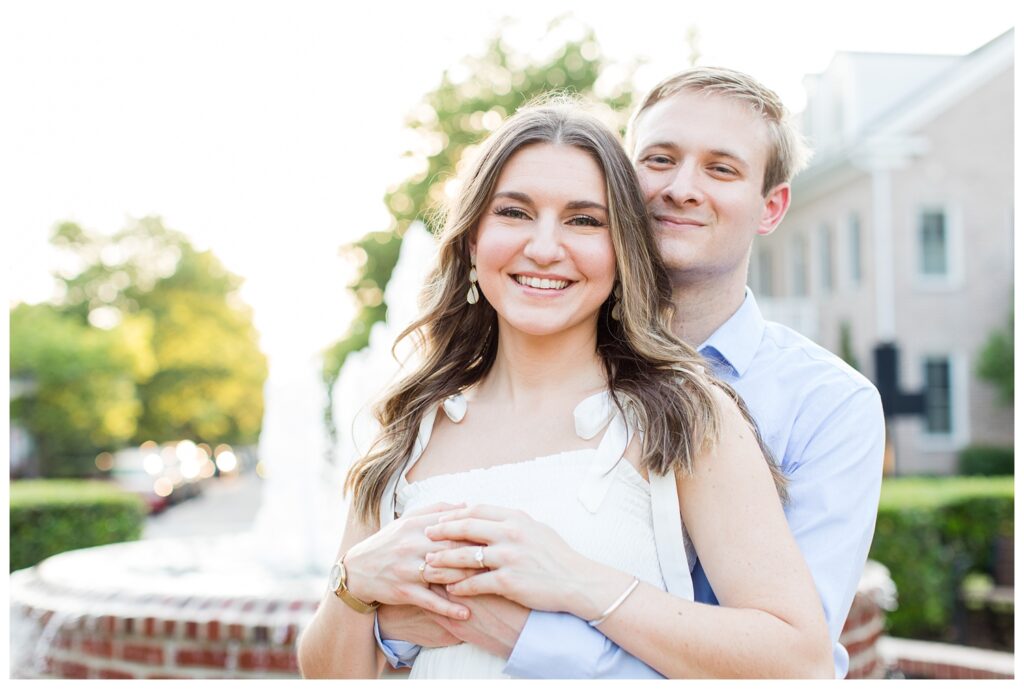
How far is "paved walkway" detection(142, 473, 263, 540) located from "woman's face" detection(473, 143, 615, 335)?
16.7 meters

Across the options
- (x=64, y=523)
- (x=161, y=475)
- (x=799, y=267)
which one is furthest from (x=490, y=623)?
(x=161, y=475)

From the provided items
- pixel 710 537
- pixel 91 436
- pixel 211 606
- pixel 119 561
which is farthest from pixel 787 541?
pixel 91 436

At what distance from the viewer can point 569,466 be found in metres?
2.33

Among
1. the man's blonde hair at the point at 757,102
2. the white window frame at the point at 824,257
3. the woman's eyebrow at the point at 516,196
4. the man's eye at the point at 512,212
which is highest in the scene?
the man's blonde hair at the point at 757,102

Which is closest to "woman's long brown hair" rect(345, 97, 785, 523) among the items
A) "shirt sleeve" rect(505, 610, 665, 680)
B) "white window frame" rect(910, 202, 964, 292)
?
"shirt sleeve" rect(505, 610, 665, 680)

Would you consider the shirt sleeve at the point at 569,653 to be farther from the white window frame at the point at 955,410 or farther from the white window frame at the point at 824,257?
the white window frame at the point at 824,257

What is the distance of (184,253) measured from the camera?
50.3 m

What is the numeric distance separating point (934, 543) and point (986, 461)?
40.6 feet

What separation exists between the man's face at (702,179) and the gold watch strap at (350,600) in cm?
103

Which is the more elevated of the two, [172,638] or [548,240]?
[548,240]

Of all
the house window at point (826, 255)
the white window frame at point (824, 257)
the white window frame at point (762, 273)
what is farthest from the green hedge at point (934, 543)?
the white window frame at point (762, 273)

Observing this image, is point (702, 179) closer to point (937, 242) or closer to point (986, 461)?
point (986, 461)

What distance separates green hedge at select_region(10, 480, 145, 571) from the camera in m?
11.3

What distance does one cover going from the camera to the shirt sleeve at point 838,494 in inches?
88.9
